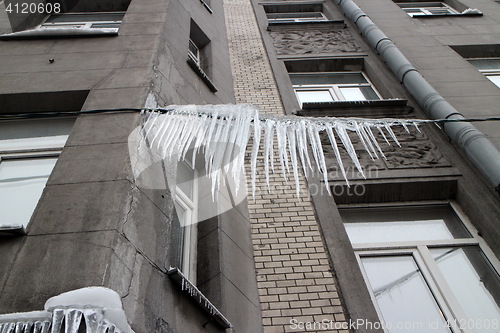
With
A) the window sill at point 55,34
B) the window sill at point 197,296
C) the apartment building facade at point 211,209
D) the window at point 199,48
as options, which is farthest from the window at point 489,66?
the window sill at point 197,296

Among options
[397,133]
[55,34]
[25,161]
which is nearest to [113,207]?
[25,161]

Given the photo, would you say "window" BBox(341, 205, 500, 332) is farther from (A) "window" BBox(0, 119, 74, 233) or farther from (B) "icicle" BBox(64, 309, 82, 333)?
(A) "window" BBox(0, 119, 74, 233)

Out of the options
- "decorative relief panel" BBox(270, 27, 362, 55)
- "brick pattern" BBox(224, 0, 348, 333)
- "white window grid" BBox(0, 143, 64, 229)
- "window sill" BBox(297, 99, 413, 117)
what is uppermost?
"white window grid" BBox(0, 143, 64, 229)

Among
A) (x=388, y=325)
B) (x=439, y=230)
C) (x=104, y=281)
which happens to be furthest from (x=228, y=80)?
(x=104, y=281)

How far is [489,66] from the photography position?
361 inches

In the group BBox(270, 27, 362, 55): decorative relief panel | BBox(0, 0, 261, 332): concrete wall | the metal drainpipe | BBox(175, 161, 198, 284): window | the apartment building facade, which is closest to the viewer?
BBox(0, 0, 261, 332): concrete wall

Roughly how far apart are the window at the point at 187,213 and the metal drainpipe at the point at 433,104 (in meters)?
3.73

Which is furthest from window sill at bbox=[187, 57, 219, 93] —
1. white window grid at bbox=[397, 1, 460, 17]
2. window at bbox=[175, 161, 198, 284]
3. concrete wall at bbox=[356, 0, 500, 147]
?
white window grid at bbox=[397, 1, 460, 17]

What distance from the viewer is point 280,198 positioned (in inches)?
213

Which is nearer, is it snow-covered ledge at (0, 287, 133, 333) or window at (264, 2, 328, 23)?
snow-covered ledge at (0, 287, 133, 333)

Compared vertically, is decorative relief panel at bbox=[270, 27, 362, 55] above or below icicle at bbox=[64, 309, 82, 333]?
below

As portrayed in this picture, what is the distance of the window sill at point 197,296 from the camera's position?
3149mm

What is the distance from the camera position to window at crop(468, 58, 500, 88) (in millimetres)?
8938

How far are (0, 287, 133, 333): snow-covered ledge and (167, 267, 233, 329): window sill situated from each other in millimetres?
743
